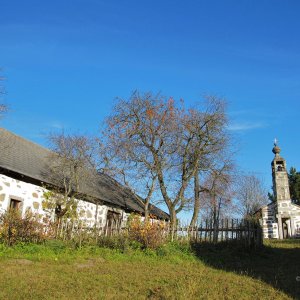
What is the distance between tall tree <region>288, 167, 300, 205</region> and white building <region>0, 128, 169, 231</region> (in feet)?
101

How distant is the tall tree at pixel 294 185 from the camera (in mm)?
46247

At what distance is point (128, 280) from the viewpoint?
7.39 meters

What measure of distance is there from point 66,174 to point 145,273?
10085 mm

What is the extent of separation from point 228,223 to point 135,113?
937cm

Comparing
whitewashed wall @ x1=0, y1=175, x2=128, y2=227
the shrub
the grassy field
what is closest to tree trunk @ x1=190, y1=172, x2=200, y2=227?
whitewashed wall @ x1=0, y1=175, x2=128, y2=227

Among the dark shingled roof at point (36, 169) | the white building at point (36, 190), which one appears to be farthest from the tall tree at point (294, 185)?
the white building at point (36, 190)

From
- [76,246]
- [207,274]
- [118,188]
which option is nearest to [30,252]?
[76,246]

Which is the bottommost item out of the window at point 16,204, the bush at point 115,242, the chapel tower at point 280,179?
the bush at point 115,242

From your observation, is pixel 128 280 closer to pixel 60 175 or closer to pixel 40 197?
pixel 40 197

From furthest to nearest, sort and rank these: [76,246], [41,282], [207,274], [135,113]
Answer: [135,113], [76,246], [207,274], [41,282]

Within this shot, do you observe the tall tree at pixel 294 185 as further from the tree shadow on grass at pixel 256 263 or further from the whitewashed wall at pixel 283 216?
the tree shadow on grass at pixel 256 263

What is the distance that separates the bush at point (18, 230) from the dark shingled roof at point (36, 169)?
7.97 ft

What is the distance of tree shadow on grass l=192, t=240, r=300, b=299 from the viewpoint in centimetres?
760

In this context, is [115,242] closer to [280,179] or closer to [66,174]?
[66,174]
